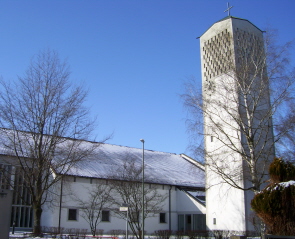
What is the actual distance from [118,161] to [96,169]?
4.20 meters

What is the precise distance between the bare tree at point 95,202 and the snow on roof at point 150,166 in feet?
4.27

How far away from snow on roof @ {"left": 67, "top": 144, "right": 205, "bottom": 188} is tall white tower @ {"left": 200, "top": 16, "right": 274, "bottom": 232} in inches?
346

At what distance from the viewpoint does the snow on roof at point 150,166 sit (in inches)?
1408

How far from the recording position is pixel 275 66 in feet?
65.9

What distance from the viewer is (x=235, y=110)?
65.5 feet

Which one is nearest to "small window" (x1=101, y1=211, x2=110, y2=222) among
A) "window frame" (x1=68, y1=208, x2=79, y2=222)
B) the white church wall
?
the white church wall

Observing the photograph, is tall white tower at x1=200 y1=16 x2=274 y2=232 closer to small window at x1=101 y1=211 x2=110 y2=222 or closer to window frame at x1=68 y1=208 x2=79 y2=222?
small window at x1=101 y1=211 x2=110 y2=222

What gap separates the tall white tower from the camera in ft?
65.4

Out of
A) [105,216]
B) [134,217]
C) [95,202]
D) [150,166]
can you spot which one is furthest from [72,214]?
[150,166]

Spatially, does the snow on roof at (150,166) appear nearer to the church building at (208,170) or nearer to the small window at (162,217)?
the church building at (208,170)

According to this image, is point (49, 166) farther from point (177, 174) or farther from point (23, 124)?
point (177, 174)

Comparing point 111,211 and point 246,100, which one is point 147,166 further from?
point 246,100

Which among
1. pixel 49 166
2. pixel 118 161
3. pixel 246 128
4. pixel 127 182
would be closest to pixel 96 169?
pixel 118 161

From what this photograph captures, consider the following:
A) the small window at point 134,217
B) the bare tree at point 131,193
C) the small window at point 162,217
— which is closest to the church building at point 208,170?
the small window at point 162,217
